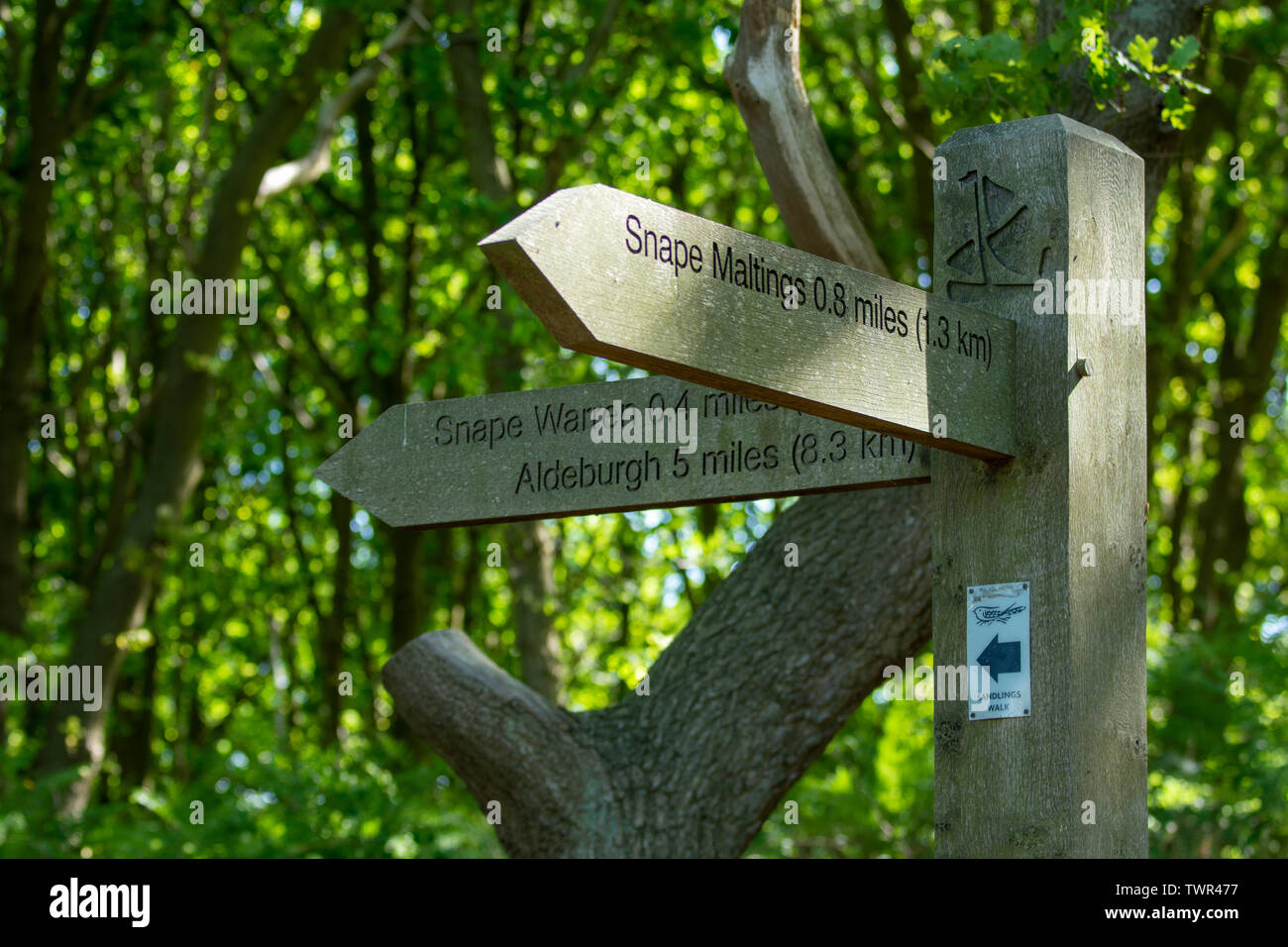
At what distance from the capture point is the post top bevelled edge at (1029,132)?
3203 millimetres

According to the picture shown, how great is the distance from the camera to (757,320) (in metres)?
2.60

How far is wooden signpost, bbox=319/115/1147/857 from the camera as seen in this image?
271 cm

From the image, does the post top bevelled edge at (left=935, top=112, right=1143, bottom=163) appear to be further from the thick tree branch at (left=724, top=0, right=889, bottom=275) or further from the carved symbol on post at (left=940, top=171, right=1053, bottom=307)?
the thick tree branch at (left=724, top=0, right=889, bottom=275)

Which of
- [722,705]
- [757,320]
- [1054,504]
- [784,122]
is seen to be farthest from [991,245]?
[722,705]

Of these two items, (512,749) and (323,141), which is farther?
(323,141)

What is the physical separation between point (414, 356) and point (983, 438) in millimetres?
12321

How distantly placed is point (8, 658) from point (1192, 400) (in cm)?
1099

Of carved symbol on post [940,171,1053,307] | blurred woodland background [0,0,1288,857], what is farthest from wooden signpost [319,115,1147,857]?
blurred woodland background [0,0,1288,857]

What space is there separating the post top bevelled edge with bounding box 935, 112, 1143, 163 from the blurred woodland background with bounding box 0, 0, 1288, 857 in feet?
3.25

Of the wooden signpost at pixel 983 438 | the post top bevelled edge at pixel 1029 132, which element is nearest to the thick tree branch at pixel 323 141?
the wooden signpost at pixel 983 438

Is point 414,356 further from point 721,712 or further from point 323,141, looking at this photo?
point 721,712

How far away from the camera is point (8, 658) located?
10719mm
